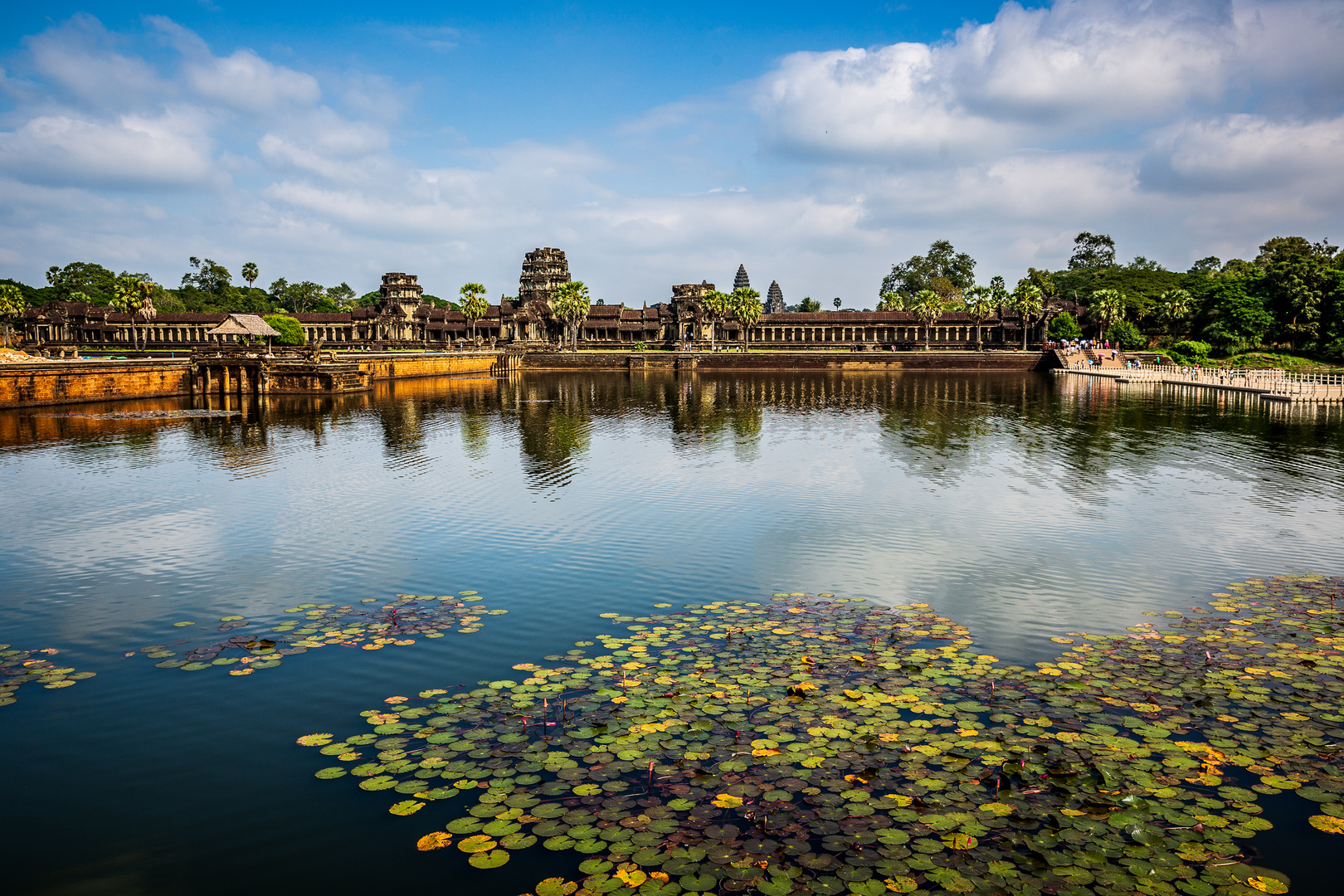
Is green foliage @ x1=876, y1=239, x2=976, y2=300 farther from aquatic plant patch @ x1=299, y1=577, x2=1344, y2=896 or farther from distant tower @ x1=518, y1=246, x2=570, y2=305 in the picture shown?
aquatic plant patch @ x1=299, y1=577, x2=1344, y2=896

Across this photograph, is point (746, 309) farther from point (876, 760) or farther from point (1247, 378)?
point (876, 760)

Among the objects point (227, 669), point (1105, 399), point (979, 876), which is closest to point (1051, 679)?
point (979, 876)

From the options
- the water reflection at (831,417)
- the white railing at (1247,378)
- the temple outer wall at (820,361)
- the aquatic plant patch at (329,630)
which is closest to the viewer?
the aquatic plant patch at (329,630)

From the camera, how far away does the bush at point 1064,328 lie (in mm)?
123688

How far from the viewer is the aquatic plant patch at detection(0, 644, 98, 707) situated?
1176 cm

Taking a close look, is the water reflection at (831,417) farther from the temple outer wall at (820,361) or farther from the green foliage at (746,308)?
the green foliage at (746,308)

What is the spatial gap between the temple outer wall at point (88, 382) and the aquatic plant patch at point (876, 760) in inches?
2153

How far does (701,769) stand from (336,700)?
5.47 metres

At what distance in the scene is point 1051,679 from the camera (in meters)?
11.5

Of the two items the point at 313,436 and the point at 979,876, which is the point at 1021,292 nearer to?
the point at 313,436

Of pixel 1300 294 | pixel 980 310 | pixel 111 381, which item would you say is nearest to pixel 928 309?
pixel 980 310

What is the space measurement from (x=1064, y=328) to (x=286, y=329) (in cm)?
11456

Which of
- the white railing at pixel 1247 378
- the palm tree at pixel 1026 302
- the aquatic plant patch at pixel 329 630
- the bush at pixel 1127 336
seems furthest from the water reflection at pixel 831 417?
the bush at pixel 1127 336

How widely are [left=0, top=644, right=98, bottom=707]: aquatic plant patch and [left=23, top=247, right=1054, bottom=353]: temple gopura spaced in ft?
371
